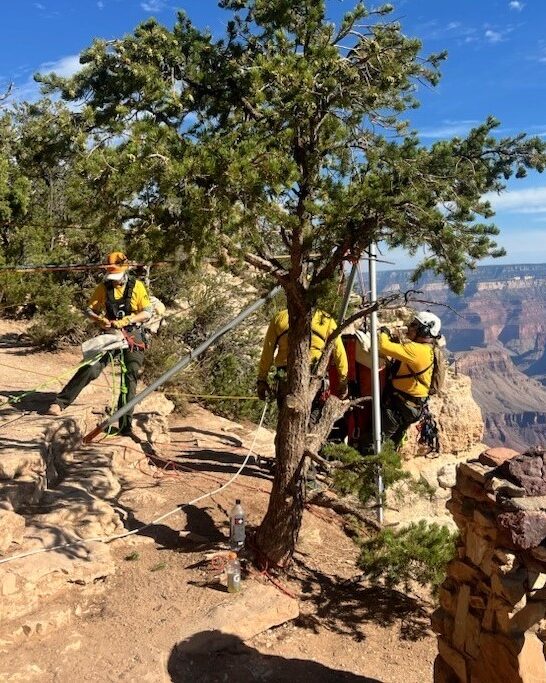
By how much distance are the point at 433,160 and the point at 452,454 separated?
7.35 metres

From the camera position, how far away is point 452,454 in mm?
10961

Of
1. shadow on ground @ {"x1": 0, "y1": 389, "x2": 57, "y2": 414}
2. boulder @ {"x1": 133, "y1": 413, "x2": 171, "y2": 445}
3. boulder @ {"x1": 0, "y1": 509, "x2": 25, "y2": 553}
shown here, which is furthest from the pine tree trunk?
shadow on ground @ {"x1": 0, "y1": 389, "x2": 57, "y2": 414}

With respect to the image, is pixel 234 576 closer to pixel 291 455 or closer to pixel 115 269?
pixel 291 455

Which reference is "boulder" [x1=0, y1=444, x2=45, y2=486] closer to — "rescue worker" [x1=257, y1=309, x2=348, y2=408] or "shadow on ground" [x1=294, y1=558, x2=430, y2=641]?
"rescue worker" [x1=257, y1=309, x2=348, y2=408]

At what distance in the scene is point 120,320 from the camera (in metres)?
7.72

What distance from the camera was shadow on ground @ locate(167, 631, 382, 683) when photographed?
14.8 ft

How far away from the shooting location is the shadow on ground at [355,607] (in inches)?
217

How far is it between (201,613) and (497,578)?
237 cm

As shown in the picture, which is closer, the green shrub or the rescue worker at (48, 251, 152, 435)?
the green shrub

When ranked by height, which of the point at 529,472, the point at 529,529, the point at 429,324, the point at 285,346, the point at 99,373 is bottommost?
the point at 529,529

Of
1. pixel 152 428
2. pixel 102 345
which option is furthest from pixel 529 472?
pixel 152 428

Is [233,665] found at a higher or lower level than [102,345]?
lower

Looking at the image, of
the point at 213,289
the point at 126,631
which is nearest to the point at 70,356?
the point at 213,289

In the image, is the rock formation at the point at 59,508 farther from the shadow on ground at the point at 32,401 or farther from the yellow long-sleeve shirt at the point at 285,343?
the yellow long-sleeve shirt at the point at 285,343
